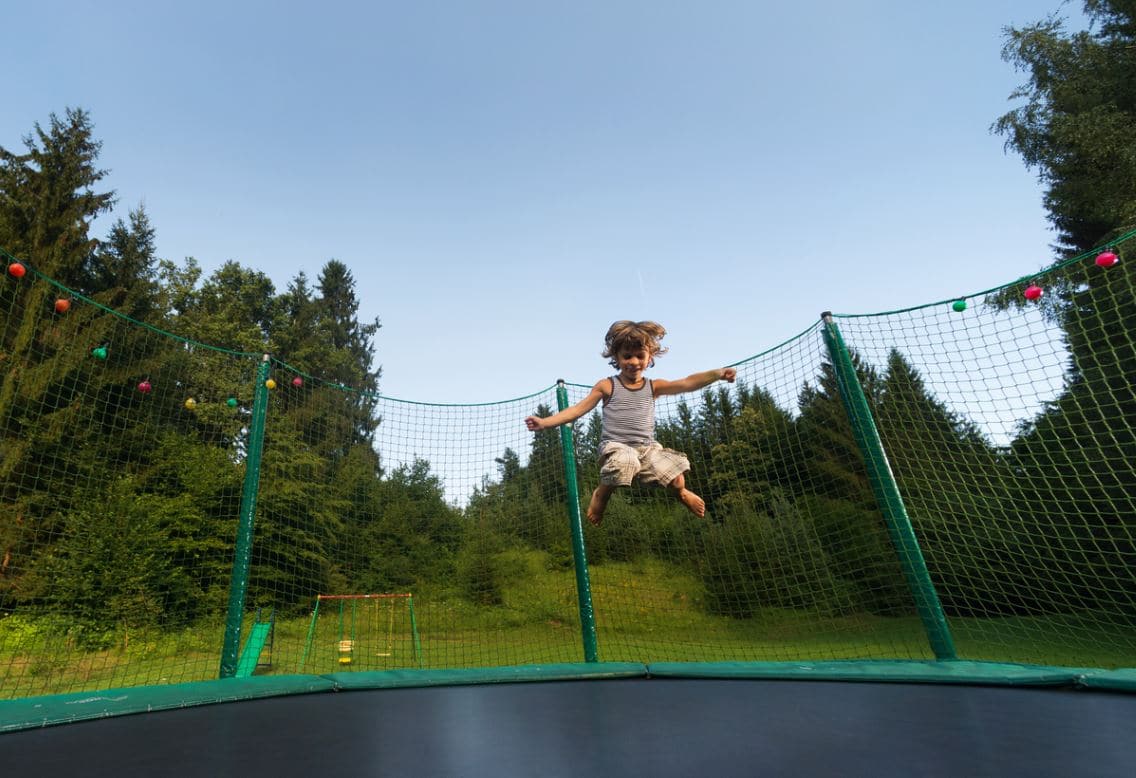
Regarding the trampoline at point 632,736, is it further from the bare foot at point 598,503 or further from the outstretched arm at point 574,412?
the outstretched arm at point 574,412

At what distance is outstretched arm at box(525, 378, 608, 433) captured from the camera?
2.36 m

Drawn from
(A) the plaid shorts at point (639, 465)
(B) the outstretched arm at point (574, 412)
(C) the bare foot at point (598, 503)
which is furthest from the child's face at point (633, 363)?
(C) the bare foot at point (598, 503)

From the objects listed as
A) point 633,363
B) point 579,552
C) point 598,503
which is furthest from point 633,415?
point 579,552

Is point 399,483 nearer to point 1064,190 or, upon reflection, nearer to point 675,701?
point 675,701

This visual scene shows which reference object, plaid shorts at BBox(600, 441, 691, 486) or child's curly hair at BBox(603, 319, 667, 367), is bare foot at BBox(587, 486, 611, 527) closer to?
plaid shorts at BBox(600, 441, 691, 486)

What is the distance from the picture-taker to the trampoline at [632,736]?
3.42 ft

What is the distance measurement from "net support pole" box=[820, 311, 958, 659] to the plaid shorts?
33.2 inches

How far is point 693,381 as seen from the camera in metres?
2.67

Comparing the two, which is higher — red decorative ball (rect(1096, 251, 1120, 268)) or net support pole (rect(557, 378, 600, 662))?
red decorative ball (rect(1096, 251, 1120, 268))

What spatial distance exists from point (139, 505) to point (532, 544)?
5.33m

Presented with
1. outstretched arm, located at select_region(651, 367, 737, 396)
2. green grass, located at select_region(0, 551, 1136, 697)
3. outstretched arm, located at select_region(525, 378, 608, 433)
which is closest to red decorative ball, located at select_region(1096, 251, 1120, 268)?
outstretched arm, located at select_region(651, 367, 737, 396)

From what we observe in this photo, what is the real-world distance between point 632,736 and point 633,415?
1.49 metres

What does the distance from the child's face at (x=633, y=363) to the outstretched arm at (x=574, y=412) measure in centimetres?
10

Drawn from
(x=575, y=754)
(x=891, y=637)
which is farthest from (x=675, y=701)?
(x=891, y=637)
